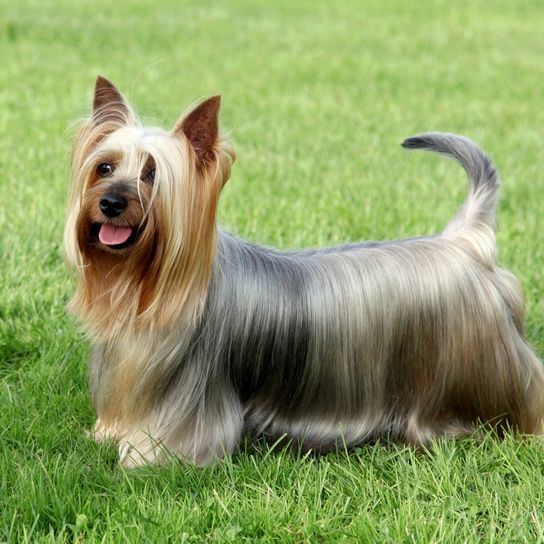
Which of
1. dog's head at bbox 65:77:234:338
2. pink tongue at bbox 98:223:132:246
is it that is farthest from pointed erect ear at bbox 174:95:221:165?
pink tongue at bbox 98:223:132:246

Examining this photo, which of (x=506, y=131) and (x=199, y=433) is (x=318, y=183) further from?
(x=199, y=433)

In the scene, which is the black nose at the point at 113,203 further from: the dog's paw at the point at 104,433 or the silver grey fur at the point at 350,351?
the dog's paw at the point at 104,433

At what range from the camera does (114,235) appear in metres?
3.48

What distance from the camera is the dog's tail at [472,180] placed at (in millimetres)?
4270

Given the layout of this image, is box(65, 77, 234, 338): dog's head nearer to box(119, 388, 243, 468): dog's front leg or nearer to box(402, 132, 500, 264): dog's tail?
box(119, 388, 243, 468): dog's front leg

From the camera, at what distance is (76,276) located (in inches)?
146

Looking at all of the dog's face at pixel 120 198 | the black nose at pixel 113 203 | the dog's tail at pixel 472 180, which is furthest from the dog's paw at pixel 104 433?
the dog's tail at pixel 472 180

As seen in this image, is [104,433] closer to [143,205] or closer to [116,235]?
[116,235]

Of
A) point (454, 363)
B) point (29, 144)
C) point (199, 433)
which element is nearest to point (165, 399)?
point (199, 433)

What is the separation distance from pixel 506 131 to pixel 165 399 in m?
7.14

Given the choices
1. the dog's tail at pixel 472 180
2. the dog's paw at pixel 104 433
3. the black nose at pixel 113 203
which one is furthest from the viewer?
the dog's tail at pixel 472 180

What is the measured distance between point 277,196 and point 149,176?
13.1ft

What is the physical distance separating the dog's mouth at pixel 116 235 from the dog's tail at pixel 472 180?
1.39 meters

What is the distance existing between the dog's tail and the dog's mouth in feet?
4.55
